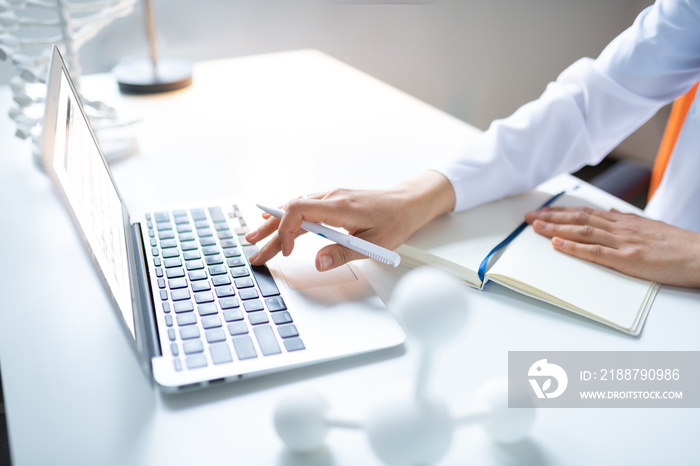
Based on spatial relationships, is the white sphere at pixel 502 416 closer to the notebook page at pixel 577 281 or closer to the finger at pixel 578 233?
the notebook page at pixel 577 281

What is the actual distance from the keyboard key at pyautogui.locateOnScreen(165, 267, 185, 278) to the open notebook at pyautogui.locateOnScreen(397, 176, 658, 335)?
252mm

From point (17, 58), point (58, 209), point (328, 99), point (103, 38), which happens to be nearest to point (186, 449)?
point (58, 209)

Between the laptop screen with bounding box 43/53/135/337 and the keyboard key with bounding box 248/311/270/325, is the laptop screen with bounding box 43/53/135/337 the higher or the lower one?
the higher one

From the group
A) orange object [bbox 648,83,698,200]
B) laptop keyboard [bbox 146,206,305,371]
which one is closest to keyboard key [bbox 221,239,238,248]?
laptop keyboard [bbox 146,206,305,371]

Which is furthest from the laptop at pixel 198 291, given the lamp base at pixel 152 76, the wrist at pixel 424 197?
the lamp base at pixel 152 76

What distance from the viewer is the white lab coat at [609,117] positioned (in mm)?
857

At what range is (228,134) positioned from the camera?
1.06 meters

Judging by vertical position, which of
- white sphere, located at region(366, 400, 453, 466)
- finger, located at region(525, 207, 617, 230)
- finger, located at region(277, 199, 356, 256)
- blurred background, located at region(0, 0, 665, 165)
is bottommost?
blurred background, located at region(0, 0, 665, 165)

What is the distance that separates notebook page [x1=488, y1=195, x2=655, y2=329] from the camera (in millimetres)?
621

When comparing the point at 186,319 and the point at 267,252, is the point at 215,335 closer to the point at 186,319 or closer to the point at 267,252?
the point at 186,319

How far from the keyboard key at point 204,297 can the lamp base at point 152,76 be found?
2.49ft

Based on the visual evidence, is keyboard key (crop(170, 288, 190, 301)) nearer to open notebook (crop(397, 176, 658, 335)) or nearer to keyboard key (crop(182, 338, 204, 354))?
keyboard key (crop(182, 338, 204, 354))

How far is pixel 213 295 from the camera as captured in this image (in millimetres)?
602

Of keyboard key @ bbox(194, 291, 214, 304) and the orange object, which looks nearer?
keyboard key @ bbox(194, 291, 214, 304)
